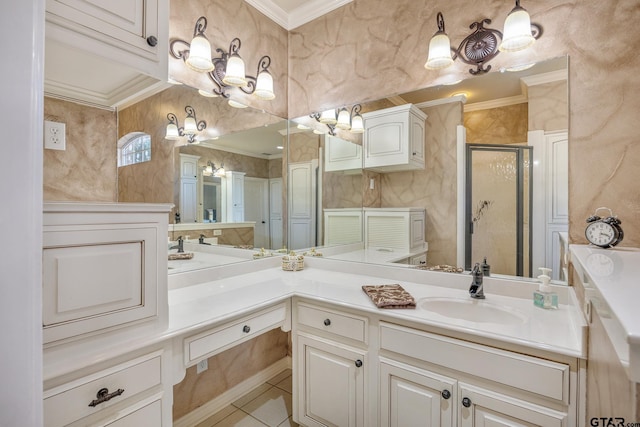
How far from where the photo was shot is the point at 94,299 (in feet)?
3.09

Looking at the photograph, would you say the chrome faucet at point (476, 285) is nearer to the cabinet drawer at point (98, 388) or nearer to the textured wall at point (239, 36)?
the cabinet drawer at point (98, 388)

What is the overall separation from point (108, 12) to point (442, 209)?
1802 mm

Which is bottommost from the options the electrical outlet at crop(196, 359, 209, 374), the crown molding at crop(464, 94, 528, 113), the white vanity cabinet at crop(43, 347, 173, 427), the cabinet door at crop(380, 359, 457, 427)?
the electrical outlet at crop(196, 359, 209, 374)

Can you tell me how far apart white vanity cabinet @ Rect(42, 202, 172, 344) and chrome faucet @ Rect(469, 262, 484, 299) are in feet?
4.73

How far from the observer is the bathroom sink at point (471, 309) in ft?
4.53

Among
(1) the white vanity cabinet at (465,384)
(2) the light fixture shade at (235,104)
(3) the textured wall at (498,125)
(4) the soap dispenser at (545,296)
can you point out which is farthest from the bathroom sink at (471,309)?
(2) the light fixture shade at (235,104)

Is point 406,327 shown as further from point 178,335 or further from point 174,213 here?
point 174,213

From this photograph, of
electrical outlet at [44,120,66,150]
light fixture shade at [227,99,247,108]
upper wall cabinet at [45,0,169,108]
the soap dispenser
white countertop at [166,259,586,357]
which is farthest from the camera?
light fixture shade at [227,99,247,108]

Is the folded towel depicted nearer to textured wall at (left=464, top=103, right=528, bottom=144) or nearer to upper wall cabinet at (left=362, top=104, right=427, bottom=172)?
upper wall cabinet at (left=362, top=104, right=427, bottom=172)

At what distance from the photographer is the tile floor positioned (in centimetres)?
186

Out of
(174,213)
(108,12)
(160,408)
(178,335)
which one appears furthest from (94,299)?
(108,12)

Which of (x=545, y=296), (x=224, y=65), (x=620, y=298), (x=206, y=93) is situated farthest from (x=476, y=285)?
(x=224, y=65)

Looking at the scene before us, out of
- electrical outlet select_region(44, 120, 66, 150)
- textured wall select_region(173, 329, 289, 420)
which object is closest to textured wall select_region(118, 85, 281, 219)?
electrical outlet select_region(44, 120, 66, 150)

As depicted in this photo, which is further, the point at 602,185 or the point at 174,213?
the point at 174,213
